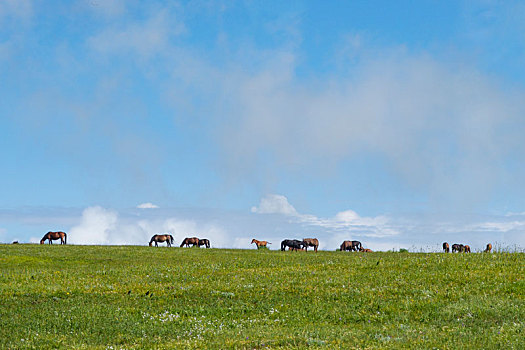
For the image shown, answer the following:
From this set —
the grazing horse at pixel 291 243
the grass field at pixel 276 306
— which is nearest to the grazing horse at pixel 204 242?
the grazing horse at pixel 291 243

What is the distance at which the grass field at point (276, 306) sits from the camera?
52.7ft

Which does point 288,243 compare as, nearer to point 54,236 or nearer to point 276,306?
point 54,236

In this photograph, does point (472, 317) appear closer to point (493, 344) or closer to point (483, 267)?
point (493, 344)

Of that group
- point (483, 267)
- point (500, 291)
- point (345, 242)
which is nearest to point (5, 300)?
point (500, 291)

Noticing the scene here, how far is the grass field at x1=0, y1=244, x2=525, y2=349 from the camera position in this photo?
16078mm

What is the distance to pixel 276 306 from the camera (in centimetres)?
2147

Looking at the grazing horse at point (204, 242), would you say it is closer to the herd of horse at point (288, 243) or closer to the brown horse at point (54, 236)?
the herd of horse at point (288, 243)

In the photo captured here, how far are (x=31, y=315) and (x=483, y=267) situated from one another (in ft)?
77.3

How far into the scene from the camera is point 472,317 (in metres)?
18.7

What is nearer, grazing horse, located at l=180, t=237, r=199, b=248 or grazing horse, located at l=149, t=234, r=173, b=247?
grazing horse, located at l=149, t=234, r=173, b=247

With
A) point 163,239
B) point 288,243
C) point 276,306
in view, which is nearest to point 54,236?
point 163,239

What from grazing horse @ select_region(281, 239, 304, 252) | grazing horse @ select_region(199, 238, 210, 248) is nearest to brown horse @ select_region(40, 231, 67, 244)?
grazing horse @ select_region(199, 238, 210, 248)

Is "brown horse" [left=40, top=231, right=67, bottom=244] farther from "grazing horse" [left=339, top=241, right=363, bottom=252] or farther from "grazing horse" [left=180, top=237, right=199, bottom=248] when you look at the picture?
"grazing horse" [left=339, top=241, right=363, bottom=252]

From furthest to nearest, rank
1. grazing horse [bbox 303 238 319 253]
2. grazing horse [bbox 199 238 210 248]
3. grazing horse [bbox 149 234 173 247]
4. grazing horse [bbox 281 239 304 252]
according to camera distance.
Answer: grazing horse [bbox 199 238 210 248] → grazing horse [bbox 149 234 173 247] → grazing horse [bbox 303 238 319 253] → grazing horse [bbox 281 239 304 252]
